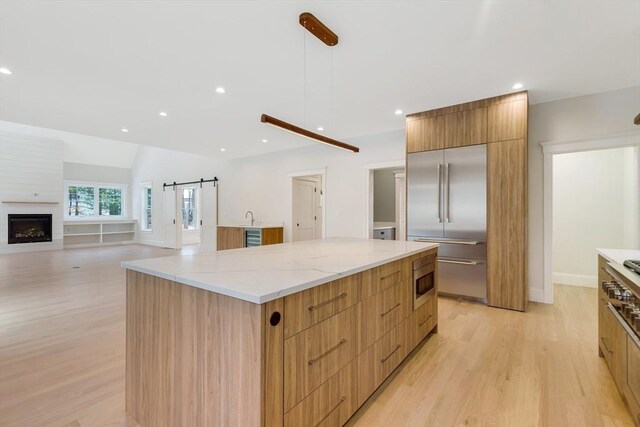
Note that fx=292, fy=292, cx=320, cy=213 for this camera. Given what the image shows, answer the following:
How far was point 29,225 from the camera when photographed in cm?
820

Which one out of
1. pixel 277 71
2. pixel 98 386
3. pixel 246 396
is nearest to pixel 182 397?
pixel 246 396

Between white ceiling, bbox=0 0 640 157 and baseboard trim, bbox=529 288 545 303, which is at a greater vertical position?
white ceiling, bbox=0 0 640 157

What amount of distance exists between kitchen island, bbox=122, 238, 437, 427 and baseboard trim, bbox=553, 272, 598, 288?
4466 millimetres

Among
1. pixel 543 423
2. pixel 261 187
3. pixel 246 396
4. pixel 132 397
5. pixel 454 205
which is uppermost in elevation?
pixel 261 187

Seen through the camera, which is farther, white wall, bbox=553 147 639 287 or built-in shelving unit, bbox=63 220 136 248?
built-in shelving unit, bbox=63 220 136 248

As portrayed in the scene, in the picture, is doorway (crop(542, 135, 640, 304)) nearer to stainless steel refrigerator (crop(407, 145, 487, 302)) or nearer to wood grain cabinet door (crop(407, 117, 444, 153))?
stainless steel refrigerator (crop(407, 145, 487, 302))

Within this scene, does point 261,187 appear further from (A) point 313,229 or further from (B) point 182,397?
(B) point 182,397

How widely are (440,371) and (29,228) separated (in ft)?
35.8

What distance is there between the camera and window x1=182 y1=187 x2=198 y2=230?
10.2 meters

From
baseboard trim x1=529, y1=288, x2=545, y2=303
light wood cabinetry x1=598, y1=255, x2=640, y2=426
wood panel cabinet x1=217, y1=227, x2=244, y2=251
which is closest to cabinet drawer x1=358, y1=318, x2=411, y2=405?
light wood cabinetry x1=598, y1=255, x2=640, y2=426

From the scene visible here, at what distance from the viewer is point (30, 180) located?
8117mm

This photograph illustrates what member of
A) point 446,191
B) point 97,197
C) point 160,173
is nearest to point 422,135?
point 446,191

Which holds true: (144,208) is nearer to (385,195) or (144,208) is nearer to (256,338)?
(385,195)

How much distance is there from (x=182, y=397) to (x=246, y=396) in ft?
1.52
